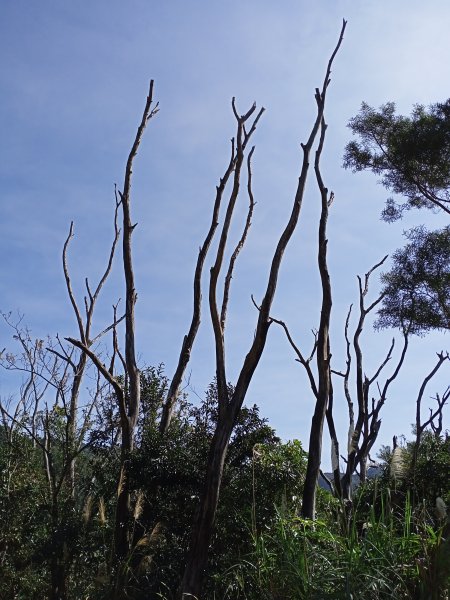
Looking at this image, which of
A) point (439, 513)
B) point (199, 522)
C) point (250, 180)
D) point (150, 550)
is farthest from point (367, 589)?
point (250, 180)

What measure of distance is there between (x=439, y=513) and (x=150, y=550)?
14.0 ft

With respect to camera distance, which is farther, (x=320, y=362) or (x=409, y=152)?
(x=409, y=152)

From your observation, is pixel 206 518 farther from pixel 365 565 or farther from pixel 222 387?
pixel 365 565

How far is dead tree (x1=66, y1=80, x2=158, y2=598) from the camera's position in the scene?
7.37 meters

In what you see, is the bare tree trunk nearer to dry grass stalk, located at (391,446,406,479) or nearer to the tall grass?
dry grass stalk, located at (391,446,406,479)

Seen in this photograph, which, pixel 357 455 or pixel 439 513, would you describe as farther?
pixel 357 455

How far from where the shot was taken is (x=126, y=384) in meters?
9.59

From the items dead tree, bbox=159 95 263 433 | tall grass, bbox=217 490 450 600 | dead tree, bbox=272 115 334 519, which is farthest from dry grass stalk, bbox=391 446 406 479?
dead tree, bbox=159 95 263 433

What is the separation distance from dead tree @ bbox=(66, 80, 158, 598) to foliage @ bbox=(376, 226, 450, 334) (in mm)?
5833

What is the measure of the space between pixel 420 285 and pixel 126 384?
290 inches

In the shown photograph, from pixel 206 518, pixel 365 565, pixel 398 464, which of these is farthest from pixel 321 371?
pixel 365 565

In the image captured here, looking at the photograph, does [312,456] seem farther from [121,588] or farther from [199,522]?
[121,588]

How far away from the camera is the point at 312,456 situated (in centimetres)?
699

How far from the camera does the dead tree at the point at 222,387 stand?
627 centimetres
